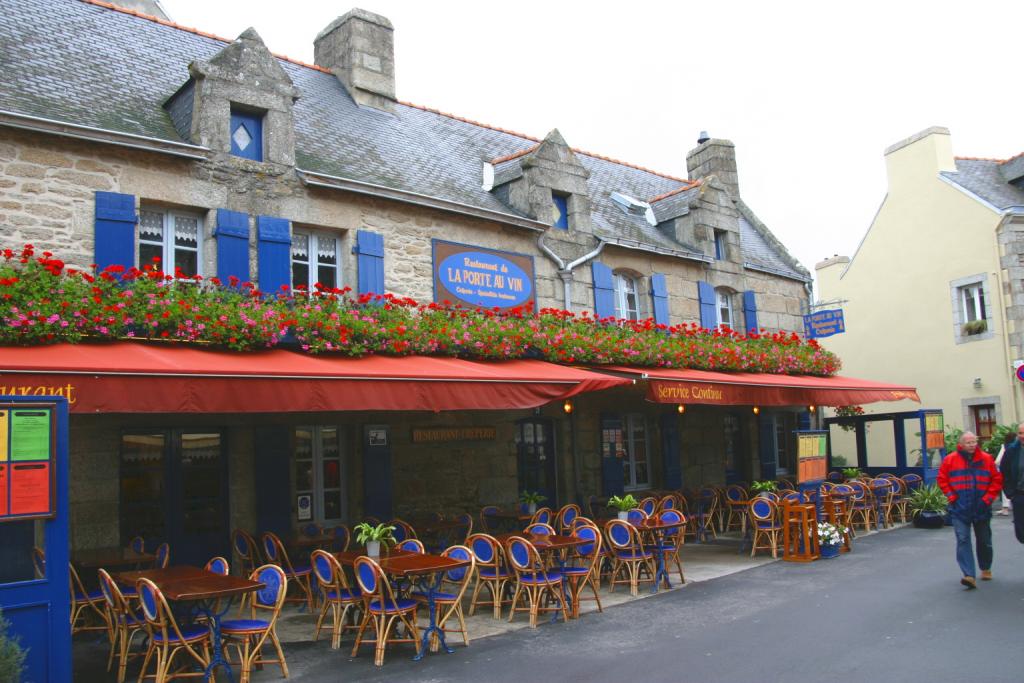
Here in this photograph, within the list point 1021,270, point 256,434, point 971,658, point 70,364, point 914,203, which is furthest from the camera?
point 914,203

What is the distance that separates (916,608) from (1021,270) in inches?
510

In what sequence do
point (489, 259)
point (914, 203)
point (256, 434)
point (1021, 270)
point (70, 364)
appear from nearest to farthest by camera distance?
point (70, 364), point (256, 434), point (489, 259), point (1021, 270), point (914, 203)

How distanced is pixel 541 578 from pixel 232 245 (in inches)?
198

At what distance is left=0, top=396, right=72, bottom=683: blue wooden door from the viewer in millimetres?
4527

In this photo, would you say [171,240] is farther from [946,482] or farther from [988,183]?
[988,183]

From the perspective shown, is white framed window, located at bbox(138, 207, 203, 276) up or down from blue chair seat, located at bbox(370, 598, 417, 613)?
up

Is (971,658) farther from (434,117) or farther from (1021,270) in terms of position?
(1021,270)

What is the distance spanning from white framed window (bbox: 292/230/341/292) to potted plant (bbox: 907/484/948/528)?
916 cm

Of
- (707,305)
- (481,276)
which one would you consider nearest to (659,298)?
(707,305)

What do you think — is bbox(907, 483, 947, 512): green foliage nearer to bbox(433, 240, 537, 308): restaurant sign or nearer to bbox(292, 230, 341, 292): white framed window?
bbox(433, 240, 537, 308): restaurant sign

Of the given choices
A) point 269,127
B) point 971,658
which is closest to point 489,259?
Answer: point 269,127

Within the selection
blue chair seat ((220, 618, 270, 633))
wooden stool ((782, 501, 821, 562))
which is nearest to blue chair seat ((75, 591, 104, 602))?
blue chair seat ((220, 618, 270, 633))

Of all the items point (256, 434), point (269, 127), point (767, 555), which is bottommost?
point (767, 555)

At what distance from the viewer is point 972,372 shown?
18.0m
